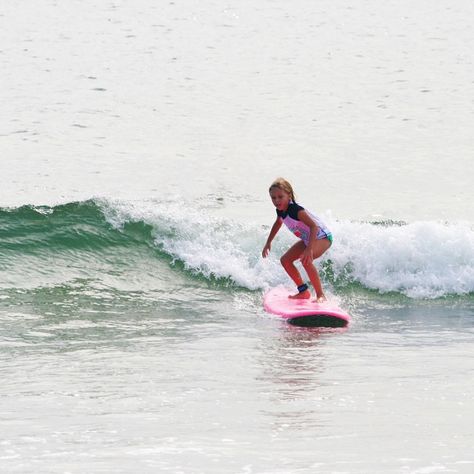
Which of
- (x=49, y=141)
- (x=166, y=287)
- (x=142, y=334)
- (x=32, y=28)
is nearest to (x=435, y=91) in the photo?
(x=49, y=141)

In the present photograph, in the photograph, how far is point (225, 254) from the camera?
13.7 m

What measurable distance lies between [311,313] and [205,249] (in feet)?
12.6

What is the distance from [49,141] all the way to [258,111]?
5931 millimetres

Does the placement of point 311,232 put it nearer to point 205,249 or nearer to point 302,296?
point 302,296

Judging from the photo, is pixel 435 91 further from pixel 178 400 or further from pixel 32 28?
pixel 178 400

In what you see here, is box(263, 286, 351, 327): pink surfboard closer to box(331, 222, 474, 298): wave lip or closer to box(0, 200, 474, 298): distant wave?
box(0, 200, 474, 298): distant wave

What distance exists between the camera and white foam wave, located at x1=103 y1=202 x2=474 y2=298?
1288cm

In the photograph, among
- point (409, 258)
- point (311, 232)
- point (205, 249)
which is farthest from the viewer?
point (205, 249)

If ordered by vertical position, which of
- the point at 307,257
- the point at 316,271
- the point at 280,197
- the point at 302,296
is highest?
the point at 280,197

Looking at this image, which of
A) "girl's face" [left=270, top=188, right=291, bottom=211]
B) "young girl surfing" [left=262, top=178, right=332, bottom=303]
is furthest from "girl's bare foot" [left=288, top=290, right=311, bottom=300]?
"girl's face" [left=270, top=188, right=291, bottom=211]

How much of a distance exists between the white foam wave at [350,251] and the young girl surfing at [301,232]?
1495 mm

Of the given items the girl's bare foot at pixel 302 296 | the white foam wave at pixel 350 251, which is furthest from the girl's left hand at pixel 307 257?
the white foam wave at pixel 350 251

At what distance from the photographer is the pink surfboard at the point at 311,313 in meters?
10.2

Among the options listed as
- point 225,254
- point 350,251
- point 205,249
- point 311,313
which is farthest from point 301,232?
point 205,249
